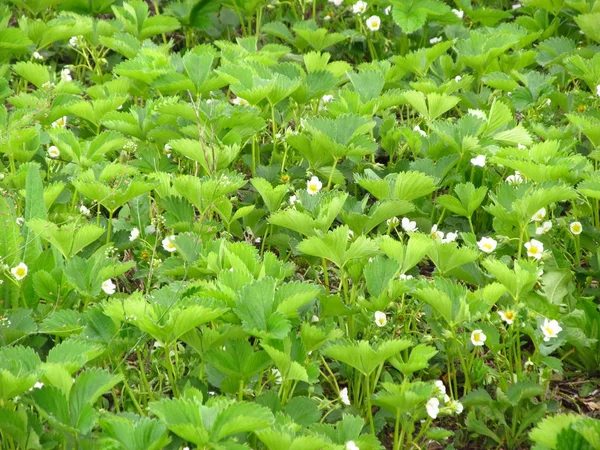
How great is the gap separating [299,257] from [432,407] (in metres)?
0.82

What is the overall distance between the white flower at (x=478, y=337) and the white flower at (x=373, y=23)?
6.52 feet

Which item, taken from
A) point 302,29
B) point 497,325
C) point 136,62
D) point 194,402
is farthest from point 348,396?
point 302,29

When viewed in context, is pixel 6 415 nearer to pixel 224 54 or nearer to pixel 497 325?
pixel 497 325

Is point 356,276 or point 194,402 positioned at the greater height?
point 194,402

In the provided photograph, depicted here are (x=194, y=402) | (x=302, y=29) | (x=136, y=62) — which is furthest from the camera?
(x=302, y=29)

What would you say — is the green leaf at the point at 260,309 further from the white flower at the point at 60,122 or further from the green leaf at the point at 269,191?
the white flower at the point at 60,122

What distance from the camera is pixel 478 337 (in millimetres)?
2092

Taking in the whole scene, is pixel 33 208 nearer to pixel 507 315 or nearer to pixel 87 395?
pixel 87 395

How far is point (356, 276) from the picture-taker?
7.30 ft

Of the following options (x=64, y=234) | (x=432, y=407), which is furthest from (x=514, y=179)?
(x=64, y=234)

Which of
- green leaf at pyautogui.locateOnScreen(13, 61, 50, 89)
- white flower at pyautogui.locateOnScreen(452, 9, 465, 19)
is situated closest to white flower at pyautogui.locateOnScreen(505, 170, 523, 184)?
white flower at pyautogui.locateOnScreen(452, 9, 465, 19)

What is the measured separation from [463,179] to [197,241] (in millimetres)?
1031

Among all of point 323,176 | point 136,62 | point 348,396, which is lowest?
point 348,396

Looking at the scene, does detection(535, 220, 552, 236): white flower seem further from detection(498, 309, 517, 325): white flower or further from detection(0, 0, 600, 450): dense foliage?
detection(498, 309, 517, 325): white flower
